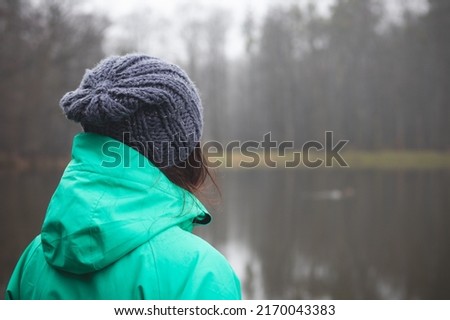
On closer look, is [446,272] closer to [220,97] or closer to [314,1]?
[314,1]

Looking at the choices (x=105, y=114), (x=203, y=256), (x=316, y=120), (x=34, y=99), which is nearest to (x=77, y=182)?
(x=105, y=114)

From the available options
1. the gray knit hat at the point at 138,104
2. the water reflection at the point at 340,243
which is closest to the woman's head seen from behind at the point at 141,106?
the gray knit hat at the point at 138,104

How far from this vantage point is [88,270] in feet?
4.04

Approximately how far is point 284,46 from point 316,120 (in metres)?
7.37

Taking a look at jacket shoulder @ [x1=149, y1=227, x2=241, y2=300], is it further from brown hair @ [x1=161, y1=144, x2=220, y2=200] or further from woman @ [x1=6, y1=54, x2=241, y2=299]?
brown hair @ [x1=161, y1=144, x2=220, y2=200]

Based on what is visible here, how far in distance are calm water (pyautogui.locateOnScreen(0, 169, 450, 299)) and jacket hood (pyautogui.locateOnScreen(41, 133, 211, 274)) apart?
205 inches

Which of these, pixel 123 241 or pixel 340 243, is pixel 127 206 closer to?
pixel 123 241

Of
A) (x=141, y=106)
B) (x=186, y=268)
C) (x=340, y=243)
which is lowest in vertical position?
(x=340, y=243)

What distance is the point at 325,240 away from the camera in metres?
9.19

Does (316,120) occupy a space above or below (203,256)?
above

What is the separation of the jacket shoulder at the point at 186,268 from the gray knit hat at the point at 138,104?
0.27 m

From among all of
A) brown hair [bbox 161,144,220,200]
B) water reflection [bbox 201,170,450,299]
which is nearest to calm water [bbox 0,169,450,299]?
water reflection [bbox 201,170,450,299]

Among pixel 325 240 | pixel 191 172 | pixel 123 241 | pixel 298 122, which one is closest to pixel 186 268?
pixel 123 241

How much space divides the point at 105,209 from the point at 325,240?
8.31 m
